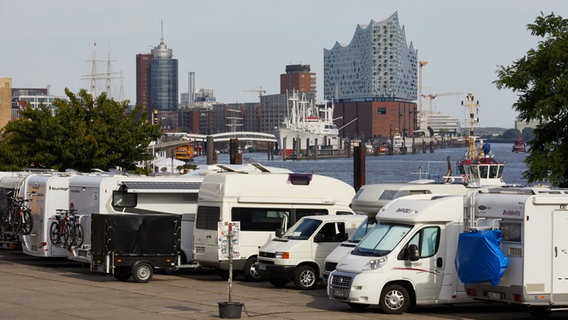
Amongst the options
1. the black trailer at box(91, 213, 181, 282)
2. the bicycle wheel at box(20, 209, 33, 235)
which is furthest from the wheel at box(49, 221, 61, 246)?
the black trailer at box(91, 213, 181, 282)

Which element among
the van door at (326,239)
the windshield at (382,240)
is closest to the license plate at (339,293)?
the windshield at (382,240)

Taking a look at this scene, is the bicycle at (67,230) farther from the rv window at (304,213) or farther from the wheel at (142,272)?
the rv window at (304,213)

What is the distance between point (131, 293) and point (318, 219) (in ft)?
17.2

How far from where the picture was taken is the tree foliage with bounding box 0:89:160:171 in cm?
5162

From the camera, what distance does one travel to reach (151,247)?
→ 99.3 feet

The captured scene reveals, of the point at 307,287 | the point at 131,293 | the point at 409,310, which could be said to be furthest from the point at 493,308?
the point at 131,293

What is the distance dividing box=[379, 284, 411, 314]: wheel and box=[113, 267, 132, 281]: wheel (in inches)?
Answer: 384

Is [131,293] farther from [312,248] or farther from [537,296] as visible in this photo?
[537,296]

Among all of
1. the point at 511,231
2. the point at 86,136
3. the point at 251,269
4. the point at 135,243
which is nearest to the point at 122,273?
the point at 135,243

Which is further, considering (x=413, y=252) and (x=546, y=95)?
(x=546, y=95)

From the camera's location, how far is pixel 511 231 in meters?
21.7

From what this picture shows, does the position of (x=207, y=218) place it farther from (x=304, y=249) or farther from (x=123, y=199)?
(x=304, y=249)

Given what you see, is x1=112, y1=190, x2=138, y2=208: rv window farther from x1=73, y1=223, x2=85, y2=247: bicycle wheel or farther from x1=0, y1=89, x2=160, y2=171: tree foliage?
x1=0, y1=89, x2=160, y2=171: tree foliage

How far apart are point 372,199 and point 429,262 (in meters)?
5.14
